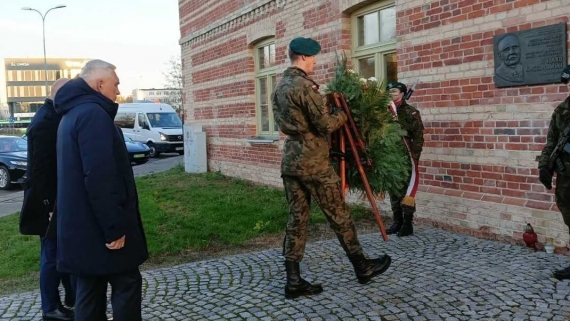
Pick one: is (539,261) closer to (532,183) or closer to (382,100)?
(532,183)

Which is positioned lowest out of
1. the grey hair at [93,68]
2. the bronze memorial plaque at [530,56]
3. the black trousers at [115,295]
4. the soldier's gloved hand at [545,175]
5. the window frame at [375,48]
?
the black trousers at [115,295]

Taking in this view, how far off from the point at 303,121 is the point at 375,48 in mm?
4103

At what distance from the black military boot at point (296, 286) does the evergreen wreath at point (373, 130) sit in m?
1.08

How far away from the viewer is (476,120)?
6746mm

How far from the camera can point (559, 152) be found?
4.99 meters

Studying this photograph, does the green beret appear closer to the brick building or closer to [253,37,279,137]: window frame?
the brick building

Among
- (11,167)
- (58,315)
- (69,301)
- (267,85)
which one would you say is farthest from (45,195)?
Result: (11,167)

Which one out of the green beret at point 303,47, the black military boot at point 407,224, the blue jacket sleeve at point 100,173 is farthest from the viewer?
Answer: the black military boot at point 407,224

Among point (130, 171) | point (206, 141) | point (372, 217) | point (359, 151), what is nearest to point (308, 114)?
point (359, 151)

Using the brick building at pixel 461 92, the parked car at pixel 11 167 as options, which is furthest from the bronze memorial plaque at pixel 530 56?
the parked car at pixel 11 167

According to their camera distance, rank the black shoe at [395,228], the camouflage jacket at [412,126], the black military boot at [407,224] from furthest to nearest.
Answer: the black shoe at [395,228], the black military boot at [407,224], the camouflage jacket at [412,126]

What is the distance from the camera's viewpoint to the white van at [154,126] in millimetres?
26781

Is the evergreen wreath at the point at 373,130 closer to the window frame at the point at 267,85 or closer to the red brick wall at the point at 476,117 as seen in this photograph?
the red brick wall at the point at 476,117

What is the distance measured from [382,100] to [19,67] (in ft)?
415
